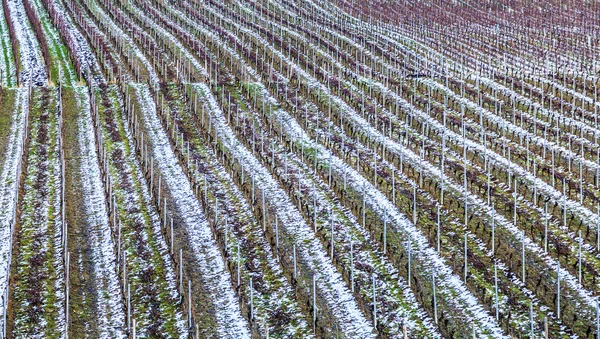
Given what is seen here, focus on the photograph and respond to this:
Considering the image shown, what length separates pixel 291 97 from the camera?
44.0 metres

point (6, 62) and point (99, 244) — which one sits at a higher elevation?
point (99, 244)

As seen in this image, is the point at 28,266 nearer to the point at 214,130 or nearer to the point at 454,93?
the point at 214,130

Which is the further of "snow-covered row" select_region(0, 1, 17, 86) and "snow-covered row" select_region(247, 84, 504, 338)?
"snow-covered row" select_region(0, 1, 17, 86)

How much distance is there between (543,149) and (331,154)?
26.3ft

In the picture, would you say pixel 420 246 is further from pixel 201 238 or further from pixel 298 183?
pixel 298 183

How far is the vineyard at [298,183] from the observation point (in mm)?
21312

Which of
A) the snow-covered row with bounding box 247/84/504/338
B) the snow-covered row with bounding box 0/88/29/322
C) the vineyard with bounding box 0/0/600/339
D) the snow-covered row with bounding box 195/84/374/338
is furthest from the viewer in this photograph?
the snow-covered row with bounding box 0/88/29/322

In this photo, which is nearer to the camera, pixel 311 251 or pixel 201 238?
pixel 311 251

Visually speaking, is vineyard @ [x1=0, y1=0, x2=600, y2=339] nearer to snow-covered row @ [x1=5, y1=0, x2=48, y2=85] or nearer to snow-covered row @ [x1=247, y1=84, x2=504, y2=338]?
snow-covered row @ [x1=247, y1=84, x2=504, y2=338]

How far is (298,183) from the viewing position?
31.2m

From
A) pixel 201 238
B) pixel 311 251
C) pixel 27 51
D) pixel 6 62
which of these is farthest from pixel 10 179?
pixel 27 51

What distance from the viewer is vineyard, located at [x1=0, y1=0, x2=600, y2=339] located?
21.3m

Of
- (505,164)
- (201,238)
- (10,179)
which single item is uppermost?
(201,238)

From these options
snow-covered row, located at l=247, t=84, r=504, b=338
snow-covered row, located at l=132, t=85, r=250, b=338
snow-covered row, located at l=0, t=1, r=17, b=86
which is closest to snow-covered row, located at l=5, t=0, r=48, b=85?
snow-covered row, located at l=0, t=1, r=17, b=86
